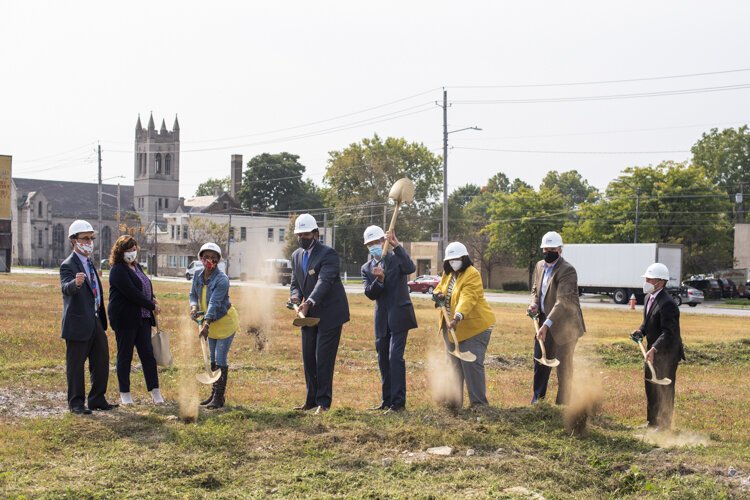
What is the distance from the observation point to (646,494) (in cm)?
729

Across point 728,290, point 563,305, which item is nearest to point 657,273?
point 563,305

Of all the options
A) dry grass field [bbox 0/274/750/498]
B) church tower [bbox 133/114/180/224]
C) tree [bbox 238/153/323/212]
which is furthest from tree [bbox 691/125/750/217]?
dry grass field [bbox 0/274/750/498]

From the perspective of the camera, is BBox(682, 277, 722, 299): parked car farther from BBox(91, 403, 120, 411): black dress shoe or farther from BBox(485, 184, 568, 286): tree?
BBox(91, 403, 120, 411): black dress shoe

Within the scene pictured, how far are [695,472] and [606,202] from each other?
5829 centimetres

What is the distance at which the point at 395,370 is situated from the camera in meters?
10.3

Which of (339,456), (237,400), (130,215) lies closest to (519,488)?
(339,456)

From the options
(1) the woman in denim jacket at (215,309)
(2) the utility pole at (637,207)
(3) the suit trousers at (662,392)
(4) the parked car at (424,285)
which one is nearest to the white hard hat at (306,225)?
(1) the woman in denim jacket at (215,309)

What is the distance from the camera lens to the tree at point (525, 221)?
72562mm

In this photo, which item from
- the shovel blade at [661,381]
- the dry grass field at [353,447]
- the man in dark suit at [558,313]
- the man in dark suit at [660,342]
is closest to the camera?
the dry grass field at [353,447]

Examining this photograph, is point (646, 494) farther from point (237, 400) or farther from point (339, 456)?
point (237, 400)

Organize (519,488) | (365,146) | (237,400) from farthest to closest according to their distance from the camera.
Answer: (365,146)
(237,400)
(519,488)

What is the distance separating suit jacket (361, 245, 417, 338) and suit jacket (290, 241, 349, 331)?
378 millimetres

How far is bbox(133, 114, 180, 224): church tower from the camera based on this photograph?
138125 mm

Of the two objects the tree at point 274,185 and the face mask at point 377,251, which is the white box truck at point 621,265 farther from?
the tree at point 274,185
